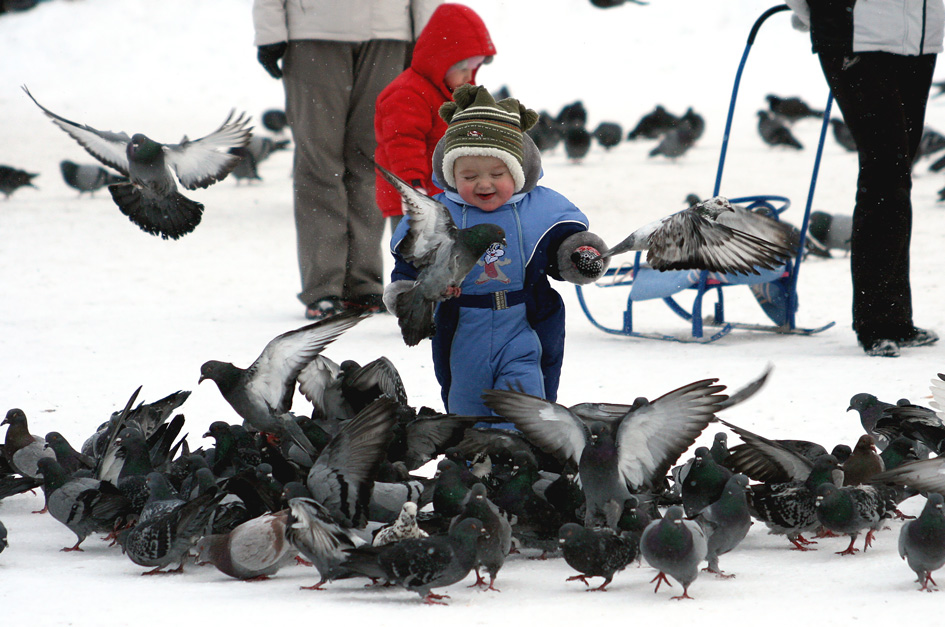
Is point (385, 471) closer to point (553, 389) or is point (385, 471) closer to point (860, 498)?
point (553, 389)

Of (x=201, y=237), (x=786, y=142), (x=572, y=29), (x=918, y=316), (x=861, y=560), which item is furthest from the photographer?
(x=572, y=29)

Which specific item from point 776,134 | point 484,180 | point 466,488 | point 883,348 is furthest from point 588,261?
point 776,134

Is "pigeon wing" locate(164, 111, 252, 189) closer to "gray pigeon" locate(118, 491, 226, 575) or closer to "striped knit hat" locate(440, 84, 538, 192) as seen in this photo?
"striped knit hat" locate(440, 84, 538, 192)

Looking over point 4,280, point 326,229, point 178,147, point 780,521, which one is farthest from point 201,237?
point 780,521

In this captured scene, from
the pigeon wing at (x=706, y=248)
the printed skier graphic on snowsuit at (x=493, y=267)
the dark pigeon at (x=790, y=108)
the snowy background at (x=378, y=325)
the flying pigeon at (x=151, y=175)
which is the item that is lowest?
the snowy background at (x=378, y=325)

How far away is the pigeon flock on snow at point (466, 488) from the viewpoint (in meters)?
2.54

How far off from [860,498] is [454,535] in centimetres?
110

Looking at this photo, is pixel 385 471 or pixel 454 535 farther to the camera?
pixel 385 471

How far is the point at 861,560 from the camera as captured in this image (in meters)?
2.79

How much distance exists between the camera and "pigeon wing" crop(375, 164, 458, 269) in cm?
314

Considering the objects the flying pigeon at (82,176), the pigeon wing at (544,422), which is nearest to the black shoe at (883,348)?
the pigeon wing at (544,422)

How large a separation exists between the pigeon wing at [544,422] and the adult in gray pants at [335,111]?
3.40 meters

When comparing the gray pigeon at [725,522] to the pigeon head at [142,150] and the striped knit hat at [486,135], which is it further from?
the pigeon head at [142,150]

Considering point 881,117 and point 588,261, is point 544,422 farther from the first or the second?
point 881,117
